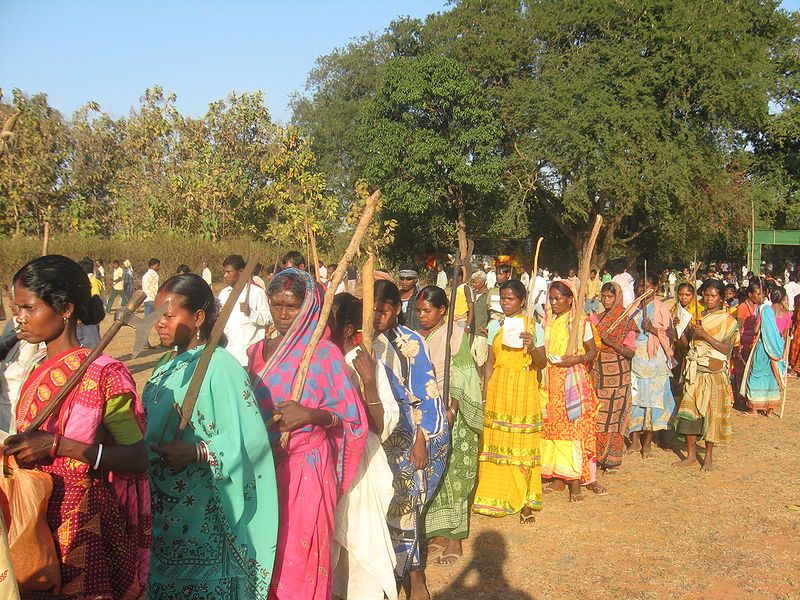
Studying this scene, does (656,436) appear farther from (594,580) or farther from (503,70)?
(503,70)

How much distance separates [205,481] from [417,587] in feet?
6.76

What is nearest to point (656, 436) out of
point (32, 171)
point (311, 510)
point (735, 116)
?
point (311, 510)

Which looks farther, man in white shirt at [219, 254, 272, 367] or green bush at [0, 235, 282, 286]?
green bush at [0, 235, 282, 286]

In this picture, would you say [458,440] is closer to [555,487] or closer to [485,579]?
[485,579]

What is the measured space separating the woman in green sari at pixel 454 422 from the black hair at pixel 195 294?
2105mm

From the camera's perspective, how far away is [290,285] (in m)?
3.70

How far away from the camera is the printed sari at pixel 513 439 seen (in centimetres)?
635

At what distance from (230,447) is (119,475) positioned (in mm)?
471

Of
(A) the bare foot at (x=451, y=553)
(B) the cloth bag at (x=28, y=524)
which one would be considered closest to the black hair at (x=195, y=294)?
(B) the cloth bag at (x=28, y=524)

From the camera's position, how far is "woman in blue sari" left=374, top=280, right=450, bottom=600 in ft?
14.8

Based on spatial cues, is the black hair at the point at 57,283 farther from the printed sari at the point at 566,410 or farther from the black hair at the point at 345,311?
the printed sari at the point at 566,410

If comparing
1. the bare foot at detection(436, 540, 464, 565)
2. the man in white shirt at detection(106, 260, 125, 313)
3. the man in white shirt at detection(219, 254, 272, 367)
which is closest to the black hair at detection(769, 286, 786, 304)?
the man in white shirt at detection(219, 254, 272, 367)

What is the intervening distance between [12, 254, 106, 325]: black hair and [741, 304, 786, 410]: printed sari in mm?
9722

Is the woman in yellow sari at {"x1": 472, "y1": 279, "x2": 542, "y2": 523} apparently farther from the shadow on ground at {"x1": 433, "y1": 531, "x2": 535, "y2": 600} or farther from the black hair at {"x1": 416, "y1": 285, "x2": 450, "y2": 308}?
the black hair at {"x1": 416, "y1": 285, "x2": 450, "y2": 308}
